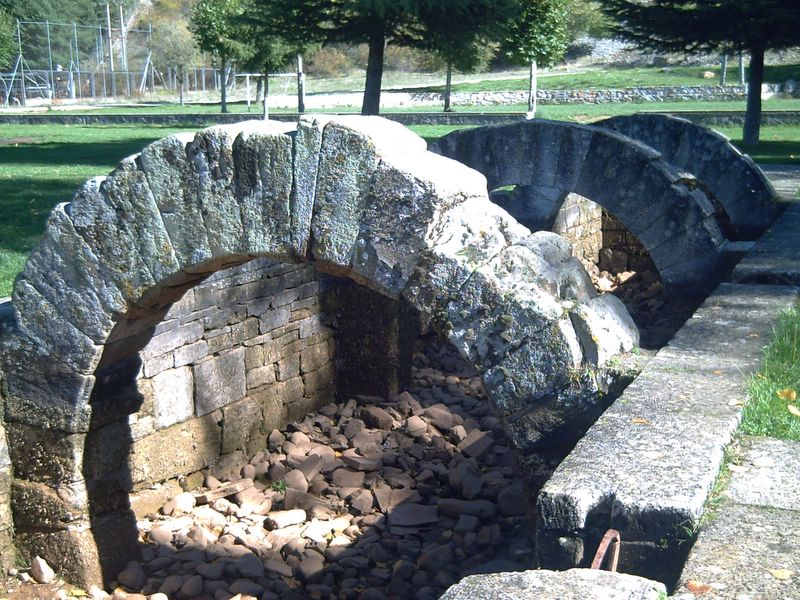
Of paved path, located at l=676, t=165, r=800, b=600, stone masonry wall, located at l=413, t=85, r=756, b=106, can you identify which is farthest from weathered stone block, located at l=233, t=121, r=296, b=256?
stone masonry wall, located at l=413, t=85, r=756, b=106

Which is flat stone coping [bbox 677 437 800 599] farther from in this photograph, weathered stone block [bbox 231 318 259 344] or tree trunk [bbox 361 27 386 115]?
tree trunk [bbox 361 27 386 115]

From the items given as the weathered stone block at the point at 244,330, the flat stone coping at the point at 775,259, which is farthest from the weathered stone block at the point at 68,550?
the flat stone coping at the point at 775,259

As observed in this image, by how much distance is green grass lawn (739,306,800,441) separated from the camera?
3.30m

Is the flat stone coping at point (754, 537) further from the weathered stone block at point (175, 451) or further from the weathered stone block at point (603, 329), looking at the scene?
the weathered stone block at point (175, 451)

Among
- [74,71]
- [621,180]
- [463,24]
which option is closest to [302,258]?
[621,180]

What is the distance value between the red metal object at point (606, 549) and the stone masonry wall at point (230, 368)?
3.59 meters

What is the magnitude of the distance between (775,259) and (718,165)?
2.90m

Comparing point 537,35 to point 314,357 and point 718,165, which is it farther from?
point 314,357

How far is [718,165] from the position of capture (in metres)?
8.82

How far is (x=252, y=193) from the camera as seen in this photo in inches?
161

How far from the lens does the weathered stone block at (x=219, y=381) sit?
6.18 metres

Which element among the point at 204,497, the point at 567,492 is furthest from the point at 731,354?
the point at 204,497

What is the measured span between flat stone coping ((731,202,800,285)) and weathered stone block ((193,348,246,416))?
329 centimetres

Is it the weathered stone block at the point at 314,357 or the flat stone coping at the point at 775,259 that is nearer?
the flat stone coping at the point at 775,259
